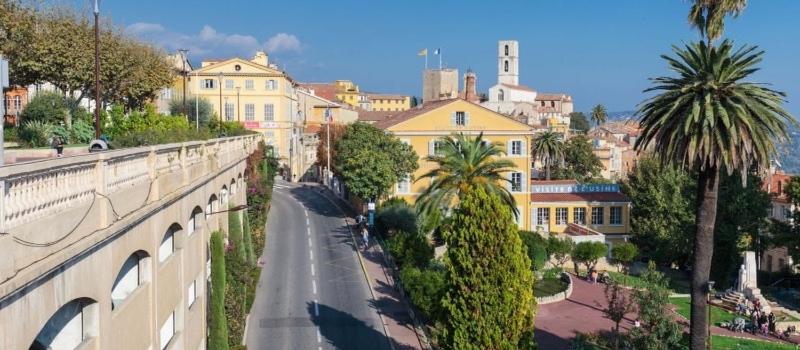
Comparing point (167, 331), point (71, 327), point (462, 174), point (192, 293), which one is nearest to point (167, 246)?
point (167, 331)

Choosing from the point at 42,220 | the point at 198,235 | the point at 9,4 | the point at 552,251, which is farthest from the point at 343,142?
the point at 42,220

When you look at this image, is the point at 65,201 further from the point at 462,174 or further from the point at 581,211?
the point at 581,211

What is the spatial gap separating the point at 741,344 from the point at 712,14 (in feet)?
50.2

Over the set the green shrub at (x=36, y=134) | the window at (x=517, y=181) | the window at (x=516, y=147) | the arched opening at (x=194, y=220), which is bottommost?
the window at (x=517, y=181)

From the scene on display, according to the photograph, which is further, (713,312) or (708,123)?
(713,312)

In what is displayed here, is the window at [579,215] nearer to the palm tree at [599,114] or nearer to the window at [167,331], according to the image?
the window at [167,331]

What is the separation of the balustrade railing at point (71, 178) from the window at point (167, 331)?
338cm

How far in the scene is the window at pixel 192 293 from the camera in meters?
19.4

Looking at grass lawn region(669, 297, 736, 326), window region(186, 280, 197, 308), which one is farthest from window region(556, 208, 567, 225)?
window region(186, 280, 197, 308)

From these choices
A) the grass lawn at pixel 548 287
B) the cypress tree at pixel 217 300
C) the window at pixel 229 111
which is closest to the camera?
the cypress tree at pixel 217 300

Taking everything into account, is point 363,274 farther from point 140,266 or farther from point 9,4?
point 140,266

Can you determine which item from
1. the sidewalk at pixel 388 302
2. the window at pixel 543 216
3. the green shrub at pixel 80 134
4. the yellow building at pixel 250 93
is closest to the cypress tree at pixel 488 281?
the sidewalk at pixel 388 302

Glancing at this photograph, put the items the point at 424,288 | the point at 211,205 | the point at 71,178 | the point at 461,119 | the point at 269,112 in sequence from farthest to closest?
the point at 269,112
the point at 461,119
the point at 424,288
the point at 211,205
the point at 71,178

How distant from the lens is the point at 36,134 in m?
27.5
